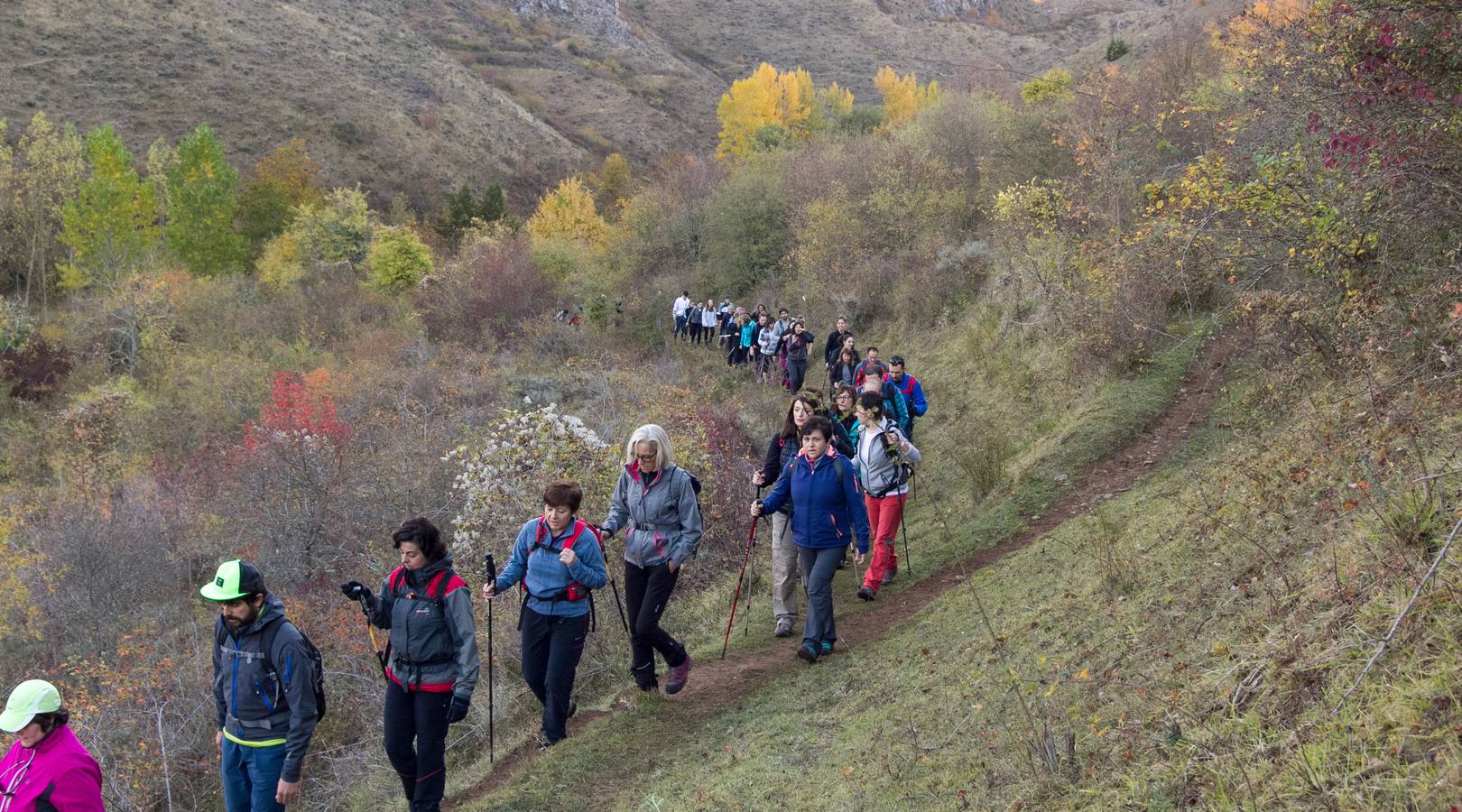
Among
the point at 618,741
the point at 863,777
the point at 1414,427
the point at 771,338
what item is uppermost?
the point at 1414,427

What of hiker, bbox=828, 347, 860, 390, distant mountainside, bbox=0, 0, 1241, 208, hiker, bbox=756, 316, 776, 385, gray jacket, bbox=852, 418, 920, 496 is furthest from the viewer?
distant mountainside, bbox=0, 0, 1241, 208

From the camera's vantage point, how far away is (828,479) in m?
6.86

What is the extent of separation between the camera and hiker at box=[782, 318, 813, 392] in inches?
738

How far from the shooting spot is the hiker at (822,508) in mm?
6848

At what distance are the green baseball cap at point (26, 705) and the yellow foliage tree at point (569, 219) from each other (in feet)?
131

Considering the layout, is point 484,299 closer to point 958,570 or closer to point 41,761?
point 958,570

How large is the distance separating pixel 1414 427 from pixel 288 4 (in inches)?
3605

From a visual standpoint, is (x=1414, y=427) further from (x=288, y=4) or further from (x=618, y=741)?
(x=288, y=4)

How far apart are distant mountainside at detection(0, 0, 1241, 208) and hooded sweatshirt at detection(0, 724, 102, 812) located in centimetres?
3749

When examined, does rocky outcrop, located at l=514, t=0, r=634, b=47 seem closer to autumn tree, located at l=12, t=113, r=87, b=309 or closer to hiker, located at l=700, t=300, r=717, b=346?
autumn tree, located at l=12, t=113, r=87, b=309

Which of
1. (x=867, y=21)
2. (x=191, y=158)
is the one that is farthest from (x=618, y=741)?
(x=867, y=21)

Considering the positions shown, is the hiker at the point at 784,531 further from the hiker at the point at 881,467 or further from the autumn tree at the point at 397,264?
the autumn tree at the point at 397,264

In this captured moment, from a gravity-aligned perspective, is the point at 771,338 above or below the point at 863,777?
below

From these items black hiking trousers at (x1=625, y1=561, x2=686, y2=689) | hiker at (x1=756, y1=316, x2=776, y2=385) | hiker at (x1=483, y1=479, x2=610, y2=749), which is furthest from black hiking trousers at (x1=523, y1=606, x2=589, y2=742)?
hiker at (x1=756, y1=316, x2=776, y2=385)
